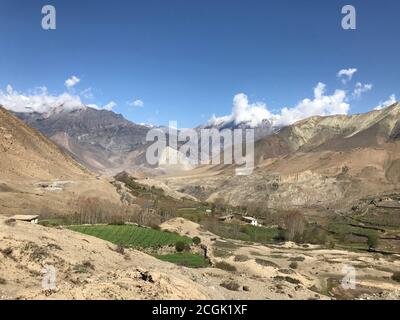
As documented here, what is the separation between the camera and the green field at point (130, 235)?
65425mm

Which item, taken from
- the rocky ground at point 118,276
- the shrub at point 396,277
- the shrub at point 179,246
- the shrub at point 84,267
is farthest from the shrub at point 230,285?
the shrub at point 396,277

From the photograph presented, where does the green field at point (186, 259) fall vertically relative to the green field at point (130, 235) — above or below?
below

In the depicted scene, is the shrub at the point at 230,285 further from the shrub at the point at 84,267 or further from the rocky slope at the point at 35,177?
the rocky slope at the point at 35,177

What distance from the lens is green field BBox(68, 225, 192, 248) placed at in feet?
215

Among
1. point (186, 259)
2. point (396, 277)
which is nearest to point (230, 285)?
point (186, 259)

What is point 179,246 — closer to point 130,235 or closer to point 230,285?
point 130,235

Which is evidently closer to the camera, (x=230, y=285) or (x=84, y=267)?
(x=230, y=285)

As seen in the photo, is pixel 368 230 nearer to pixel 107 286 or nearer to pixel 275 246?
pixel 275 246

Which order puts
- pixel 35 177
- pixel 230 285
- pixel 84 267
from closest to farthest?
pixel 230 285 < pixel 84 267 < pixel 35 177

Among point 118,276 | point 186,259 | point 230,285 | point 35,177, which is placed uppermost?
point 35,177

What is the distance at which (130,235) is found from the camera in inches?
2768

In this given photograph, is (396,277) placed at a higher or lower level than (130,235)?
lower

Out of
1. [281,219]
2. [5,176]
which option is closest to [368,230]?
[281,219]
